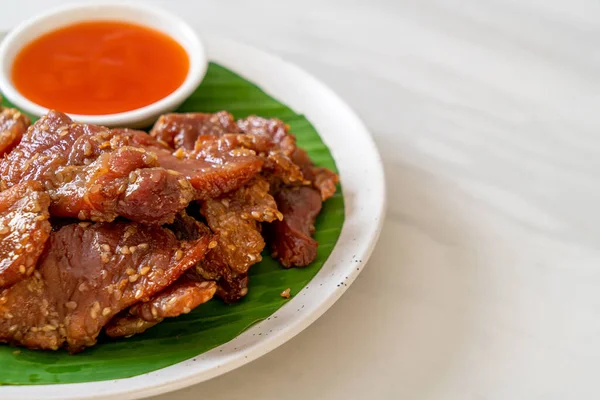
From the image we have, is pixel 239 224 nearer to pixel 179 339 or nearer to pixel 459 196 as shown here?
pixel 179 339

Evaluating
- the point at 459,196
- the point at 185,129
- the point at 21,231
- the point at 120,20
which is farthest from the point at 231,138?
the point at 459,196

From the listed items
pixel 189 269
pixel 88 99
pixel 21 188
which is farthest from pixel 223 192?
pixel 88 99

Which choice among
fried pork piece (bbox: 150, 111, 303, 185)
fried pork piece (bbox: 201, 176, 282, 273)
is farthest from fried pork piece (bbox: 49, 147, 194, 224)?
fried pork piece (bbox: 150, 111, 303, 185)

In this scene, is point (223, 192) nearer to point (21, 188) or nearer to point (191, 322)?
point (191, 322)

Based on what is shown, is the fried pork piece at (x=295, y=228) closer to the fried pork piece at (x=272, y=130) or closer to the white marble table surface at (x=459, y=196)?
the fried pork piece at (x=272, y=130)

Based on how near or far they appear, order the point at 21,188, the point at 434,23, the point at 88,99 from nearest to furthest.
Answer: the point at 21,188 < the point at 88,99 < the point at 434,23

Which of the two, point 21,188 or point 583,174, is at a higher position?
point 21,188
